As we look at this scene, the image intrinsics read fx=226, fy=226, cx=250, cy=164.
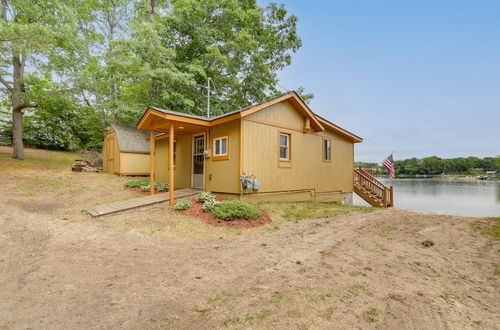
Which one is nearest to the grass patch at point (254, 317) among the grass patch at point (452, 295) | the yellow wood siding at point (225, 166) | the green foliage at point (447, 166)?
the grass patch at point (452, 295)

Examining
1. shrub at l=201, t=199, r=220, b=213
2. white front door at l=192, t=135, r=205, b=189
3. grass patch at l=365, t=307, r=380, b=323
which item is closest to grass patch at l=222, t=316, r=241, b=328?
grass patch at l=365, t=307, r=380, b=323

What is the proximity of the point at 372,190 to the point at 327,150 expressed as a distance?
4.43m

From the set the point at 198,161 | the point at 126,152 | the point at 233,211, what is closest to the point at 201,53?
the point at 126,152

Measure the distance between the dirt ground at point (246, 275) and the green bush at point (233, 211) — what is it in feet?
1.78

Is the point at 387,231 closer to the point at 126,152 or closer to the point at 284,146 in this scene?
the point at 284,146

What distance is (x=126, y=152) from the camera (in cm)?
1565

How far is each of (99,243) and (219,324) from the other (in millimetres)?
3777

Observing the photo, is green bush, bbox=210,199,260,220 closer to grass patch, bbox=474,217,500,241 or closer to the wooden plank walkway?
the wooden plank walkway

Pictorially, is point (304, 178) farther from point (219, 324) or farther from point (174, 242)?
point (219, 324)

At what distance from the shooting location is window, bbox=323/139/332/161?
12172 mm

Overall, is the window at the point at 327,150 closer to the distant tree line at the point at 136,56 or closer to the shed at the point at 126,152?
Answer: the distant tree line at the point at 136,56

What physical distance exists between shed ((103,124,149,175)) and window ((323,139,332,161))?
12331mm

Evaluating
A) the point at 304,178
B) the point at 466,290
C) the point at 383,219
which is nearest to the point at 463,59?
the point at 304,178

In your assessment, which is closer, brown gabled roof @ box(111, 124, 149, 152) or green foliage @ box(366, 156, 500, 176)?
brown gabled roof @ box(111, 124, 149, 152)
